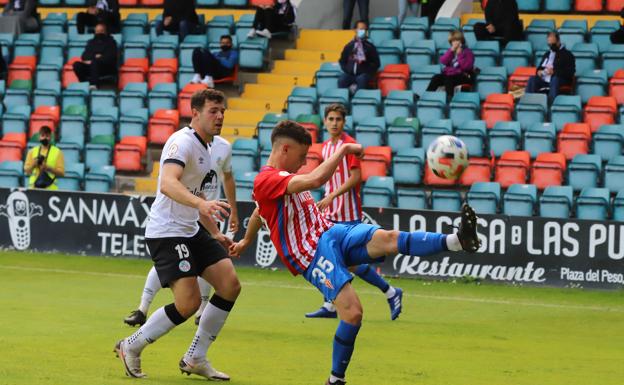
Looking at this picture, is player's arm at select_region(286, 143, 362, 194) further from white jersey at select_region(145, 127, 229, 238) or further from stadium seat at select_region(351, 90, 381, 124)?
stadium seat at select_region(351, 90, 381, 124)

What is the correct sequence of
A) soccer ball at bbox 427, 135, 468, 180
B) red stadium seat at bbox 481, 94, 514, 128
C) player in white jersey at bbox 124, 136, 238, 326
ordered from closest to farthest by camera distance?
soccer ball at bbox 427, 135, 468, 180 < player in white jersey at bbox 124, 136, 238, 326 < red stadium seat at bbox 481, 94, 514, 128

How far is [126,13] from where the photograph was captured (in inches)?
1105

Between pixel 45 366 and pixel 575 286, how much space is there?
9.03m

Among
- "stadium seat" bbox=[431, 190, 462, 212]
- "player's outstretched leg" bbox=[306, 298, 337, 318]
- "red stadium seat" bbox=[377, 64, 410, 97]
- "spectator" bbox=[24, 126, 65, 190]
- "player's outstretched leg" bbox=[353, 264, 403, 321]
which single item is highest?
"red stadium seat" bbox=[377, 64, 410, 97]

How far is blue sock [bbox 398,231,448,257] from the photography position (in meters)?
8.49

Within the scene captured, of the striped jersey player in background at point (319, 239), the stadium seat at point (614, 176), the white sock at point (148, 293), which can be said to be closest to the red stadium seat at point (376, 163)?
the stadium seat at point (614, 176)

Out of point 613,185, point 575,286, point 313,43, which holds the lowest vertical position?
point 575,286

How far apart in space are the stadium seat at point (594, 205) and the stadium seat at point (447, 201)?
71.1 inches

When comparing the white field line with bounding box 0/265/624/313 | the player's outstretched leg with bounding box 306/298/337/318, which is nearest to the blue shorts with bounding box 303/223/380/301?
the player's outstretched leg with bounding box 306/298/337/318

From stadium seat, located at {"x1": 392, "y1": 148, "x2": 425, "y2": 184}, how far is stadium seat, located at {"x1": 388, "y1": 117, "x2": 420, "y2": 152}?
0.52 meters

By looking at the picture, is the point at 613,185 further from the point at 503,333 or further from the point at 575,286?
the point at 503,333

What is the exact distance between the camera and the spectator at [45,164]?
2053 cm

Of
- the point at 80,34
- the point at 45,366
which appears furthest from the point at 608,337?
the point at 80,34

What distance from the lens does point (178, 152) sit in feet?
29.7
